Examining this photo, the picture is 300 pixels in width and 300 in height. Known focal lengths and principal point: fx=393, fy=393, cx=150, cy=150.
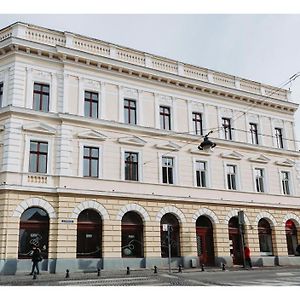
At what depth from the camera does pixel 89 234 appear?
23156 mm

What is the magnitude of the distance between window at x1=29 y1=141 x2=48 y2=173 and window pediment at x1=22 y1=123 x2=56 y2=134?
0.70 metres

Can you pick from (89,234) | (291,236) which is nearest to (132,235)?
(89,234)

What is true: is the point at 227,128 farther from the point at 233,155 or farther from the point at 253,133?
the point at 253,133

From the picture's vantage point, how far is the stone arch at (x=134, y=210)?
78.9 ft

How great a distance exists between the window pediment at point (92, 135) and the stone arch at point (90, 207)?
3.93 meters

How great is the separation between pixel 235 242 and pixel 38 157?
15.1 metres

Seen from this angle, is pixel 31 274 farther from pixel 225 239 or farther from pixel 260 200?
pixel 260 200

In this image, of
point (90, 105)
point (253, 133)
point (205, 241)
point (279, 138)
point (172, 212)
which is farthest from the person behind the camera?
point (279, 138)

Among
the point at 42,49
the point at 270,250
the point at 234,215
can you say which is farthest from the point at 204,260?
the point at 42,49

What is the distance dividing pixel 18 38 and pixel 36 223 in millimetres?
10754

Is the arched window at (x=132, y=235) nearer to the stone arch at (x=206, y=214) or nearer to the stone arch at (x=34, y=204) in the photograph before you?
the stone arch at (x=206, y=214)

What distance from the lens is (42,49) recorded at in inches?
934

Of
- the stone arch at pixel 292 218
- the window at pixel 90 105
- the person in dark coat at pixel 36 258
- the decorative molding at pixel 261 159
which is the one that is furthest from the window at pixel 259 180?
the person in dark coat at pixel 36 258

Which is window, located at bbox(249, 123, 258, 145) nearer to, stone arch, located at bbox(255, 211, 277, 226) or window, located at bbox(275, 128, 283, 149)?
window, located at bbox(275, 128, 283, 149)
